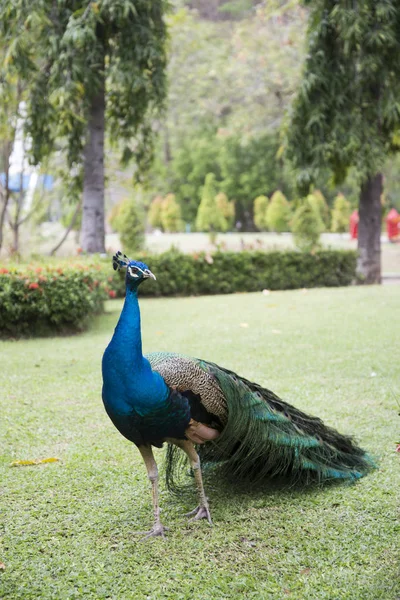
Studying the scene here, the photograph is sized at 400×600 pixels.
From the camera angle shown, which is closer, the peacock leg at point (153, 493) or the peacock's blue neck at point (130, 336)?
the peacock's blue neck at point (130, 336)

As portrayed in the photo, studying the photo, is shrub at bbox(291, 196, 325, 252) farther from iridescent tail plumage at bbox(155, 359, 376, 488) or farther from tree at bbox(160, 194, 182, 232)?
tree at bbox(160, 194, 182, 232)

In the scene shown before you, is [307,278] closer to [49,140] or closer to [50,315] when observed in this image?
[49,140]

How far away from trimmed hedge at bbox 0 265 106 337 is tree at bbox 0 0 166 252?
154 inches

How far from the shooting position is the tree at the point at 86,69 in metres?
11.4

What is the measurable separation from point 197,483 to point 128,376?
77 cm

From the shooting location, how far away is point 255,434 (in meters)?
3.58

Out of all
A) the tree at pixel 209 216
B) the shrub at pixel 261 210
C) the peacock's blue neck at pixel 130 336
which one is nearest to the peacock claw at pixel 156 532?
the peacock's blue neck at pixel 130 336

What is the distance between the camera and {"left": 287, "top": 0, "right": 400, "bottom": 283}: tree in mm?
12688

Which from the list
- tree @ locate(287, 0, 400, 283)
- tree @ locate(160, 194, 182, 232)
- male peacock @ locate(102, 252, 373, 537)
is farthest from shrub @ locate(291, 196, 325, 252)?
tree @ locate(160, 194, 182, 232)

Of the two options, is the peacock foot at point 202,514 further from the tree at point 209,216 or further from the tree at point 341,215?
the tree at point 209,216

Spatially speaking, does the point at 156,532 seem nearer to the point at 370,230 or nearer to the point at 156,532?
the point at 156,532

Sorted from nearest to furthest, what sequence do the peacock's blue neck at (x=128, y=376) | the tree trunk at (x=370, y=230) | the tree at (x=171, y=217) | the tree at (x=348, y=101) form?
1. the peacock's blue neck at (x=128, y=376)
2. the tree at (x=348, y=101)
3. the tree trunk at (x=370, y=230)
4. the tree at (x=171, y=217)

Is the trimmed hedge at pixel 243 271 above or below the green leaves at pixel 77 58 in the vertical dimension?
below

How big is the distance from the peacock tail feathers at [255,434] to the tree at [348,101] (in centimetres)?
975
